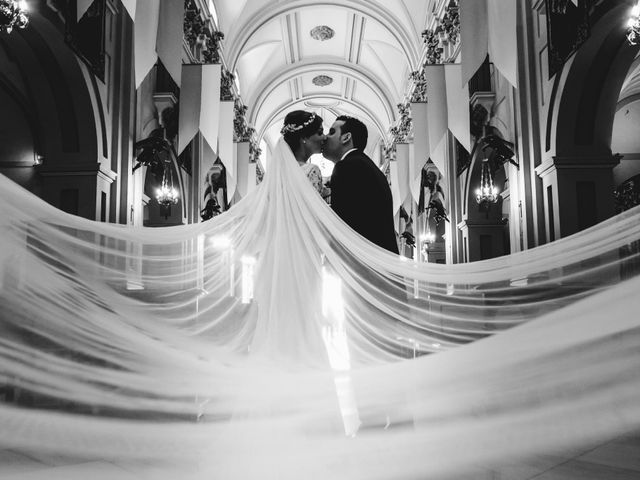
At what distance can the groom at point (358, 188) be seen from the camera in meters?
2.71

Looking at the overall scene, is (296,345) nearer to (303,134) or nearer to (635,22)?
(303,134)

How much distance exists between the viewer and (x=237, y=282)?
104 inches

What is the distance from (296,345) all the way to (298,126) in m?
1.13

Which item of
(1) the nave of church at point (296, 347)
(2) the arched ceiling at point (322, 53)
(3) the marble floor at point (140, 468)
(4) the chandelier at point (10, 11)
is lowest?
(3) the marble floor at point (140, 468)

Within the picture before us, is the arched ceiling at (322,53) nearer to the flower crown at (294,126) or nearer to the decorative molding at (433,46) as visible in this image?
the decorative molding at (433,46)

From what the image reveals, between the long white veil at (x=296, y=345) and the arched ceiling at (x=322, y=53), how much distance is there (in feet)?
38.7

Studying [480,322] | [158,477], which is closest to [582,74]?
[480,322]

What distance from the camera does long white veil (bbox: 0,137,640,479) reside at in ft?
4.62

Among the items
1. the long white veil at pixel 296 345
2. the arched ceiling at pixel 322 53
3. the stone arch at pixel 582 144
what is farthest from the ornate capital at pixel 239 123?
the long white veil at pixel 296 345

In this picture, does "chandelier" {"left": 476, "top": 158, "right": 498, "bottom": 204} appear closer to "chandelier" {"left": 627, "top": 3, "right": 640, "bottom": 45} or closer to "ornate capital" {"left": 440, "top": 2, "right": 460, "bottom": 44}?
"ornate capital" {"left": 440, "top": 2, "right": 460, "bottom": 44}

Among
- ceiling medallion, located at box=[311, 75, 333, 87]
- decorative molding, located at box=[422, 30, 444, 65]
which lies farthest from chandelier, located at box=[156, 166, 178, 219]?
ceiling medallion, located at box=[311, 75, 333, 87]

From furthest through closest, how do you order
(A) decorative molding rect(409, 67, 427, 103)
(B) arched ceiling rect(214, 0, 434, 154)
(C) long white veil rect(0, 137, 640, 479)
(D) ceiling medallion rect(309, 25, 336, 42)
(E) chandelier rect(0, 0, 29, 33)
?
(D) ceiling medallion rect(309, 25, 336, 42) < (B) arched ceiling rect(214, 0, 434, 154) < (A) decorative molding rect(409, 67, 427, 103) < (E) chandelier rect(0, 0, 29, 33) < (C) long white veil rect(0, 137, 640, 479)

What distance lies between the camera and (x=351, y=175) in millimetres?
2709

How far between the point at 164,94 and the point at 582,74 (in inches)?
229
